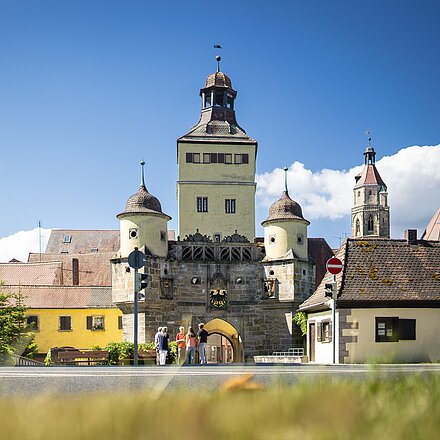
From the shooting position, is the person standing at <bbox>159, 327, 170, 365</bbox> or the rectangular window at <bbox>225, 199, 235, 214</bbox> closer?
the person standing at <bbox>159, 327, 170, 365</bbox>

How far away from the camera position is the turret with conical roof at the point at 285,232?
53.8 meters

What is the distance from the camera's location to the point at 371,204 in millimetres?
124938

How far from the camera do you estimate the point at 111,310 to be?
61.8 m

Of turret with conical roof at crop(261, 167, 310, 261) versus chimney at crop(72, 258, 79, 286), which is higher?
turret with conical roof at crop(261, 167, 310, 261)

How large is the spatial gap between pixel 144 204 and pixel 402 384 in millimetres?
49546

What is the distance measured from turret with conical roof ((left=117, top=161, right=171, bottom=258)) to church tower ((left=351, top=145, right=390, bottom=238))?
247 feet

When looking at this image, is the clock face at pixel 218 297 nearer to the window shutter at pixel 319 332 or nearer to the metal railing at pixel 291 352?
the metal railing at pixel 291 352

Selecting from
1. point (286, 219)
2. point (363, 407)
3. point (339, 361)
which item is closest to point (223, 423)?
point (363, 407)

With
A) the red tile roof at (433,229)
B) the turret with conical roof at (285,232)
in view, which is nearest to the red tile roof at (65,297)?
the turret with conical roof at (285,232)

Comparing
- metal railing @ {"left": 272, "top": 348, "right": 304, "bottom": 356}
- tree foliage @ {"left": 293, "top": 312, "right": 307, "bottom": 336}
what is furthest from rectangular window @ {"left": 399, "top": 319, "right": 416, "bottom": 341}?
metal railing @ {"left": 272, "top": 348, "right": 304, "bottom": 356}

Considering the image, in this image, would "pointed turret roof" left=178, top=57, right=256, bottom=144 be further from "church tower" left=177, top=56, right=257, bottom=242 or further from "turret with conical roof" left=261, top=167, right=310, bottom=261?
"turret with conical roof" left=261, top=167, right=310, bottom=261

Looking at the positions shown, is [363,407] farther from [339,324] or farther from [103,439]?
[339,324]

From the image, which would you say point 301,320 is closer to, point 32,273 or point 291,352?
point 291,352

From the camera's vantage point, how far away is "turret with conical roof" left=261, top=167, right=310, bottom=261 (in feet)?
176
